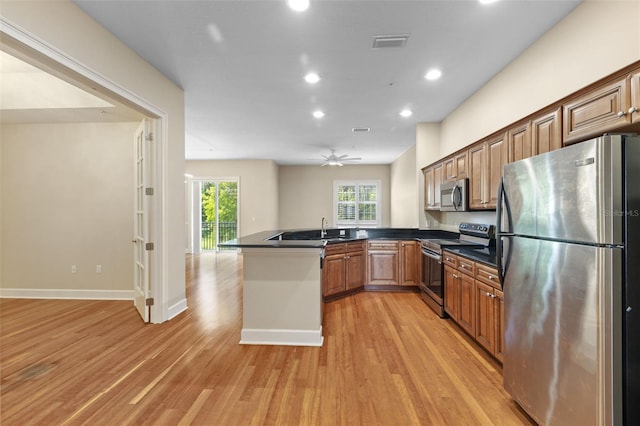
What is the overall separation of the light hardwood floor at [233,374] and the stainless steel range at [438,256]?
0.91 ft

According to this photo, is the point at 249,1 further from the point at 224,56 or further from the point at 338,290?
the point at 338,290

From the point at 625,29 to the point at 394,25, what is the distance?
1506 mm

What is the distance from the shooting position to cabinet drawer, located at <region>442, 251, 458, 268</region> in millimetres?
3271

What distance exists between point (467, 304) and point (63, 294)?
5504mm

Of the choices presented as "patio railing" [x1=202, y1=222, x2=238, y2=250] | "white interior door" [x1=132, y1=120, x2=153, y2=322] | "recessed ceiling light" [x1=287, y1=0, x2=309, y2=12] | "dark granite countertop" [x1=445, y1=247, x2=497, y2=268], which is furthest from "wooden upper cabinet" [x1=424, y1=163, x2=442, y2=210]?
"patio railing" [x1=202, y1=222, x2=238, y2=250]

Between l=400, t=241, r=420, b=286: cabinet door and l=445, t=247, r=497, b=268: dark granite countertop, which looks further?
l=400, t=241, r=420, b=286: cabinet door

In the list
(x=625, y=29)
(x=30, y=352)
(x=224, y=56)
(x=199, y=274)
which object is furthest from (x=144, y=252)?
(x=625, y=29)

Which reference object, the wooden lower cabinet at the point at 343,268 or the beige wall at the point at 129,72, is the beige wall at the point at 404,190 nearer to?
the wooden lower cabinet at the point at 343,268

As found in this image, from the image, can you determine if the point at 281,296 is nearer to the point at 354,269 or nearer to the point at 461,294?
the point at 461,294

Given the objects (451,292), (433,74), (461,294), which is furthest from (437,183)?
(461,294)

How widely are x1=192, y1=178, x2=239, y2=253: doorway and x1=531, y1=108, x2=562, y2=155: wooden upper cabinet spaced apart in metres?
7.98

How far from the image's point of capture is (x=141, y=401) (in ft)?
6.73

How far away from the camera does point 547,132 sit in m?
2.40

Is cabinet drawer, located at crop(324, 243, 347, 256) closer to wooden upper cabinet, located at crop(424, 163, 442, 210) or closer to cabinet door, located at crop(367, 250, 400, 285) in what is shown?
cabinet door, located at crop(367, 250, 400, 285)
